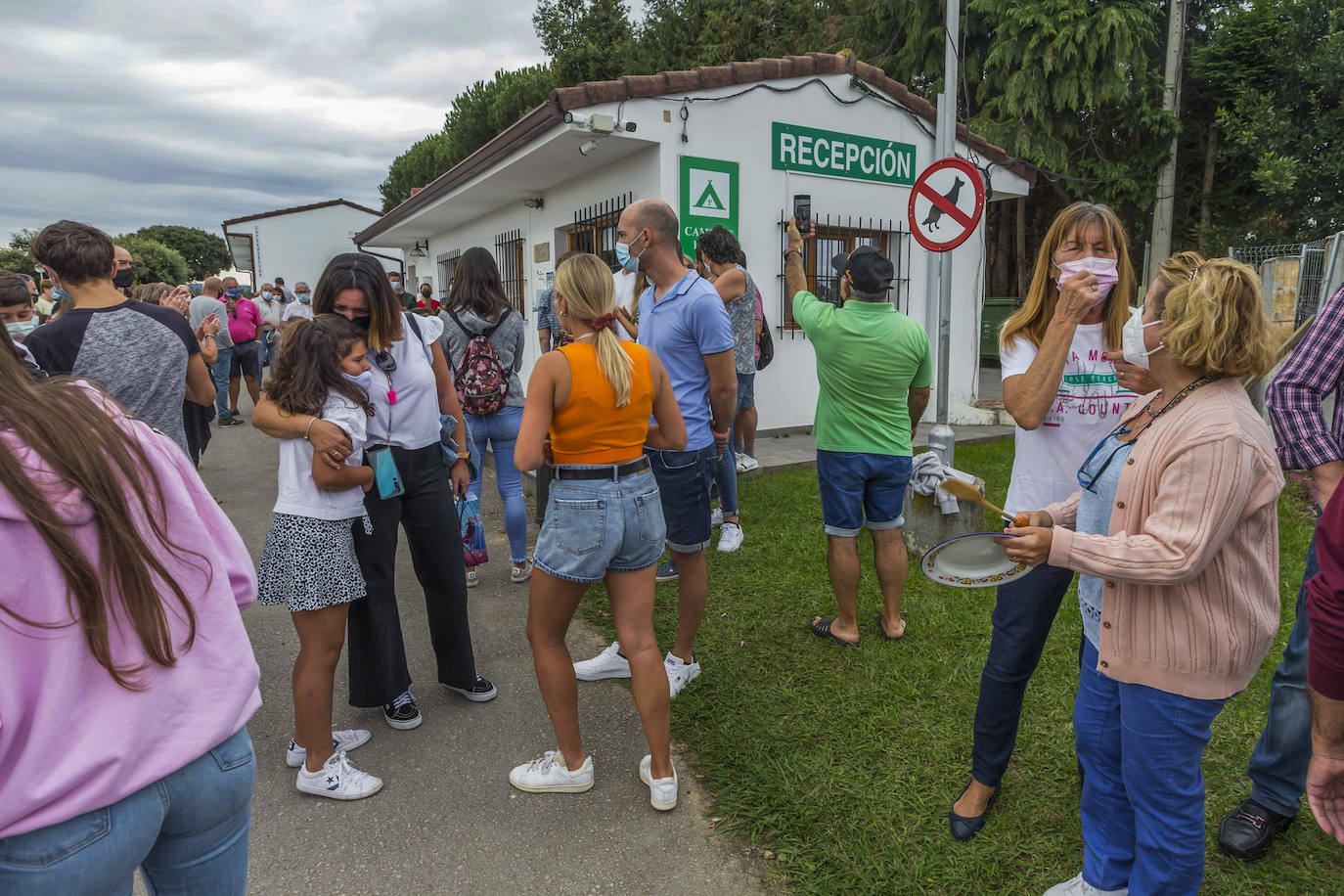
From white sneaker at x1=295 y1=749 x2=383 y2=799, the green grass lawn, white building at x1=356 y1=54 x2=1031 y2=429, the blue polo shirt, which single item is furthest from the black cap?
white building at x1=356 y1=54 x2=1031 y2=429

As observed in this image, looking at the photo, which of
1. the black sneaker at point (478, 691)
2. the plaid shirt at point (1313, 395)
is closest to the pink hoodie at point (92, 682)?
the black sneaker at point (478, 691)

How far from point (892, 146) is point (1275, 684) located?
7845 mm

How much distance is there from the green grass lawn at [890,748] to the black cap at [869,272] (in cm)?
173

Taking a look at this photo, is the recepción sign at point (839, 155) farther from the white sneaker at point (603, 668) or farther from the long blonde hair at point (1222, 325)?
the long blonde hair at point (1222, 325)

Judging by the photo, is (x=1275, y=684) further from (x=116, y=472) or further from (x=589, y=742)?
(x=116, y=472)

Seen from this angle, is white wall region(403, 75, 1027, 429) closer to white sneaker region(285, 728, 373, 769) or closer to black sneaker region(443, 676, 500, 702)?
black sneaker region(443, 676, 500, 702)

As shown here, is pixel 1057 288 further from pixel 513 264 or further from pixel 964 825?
pixel 513 264

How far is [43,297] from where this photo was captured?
443 inches

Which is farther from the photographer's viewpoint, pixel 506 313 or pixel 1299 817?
pixel 506 313

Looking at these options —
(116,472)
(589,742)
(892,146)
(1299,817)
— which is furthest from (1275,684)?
(892,146)

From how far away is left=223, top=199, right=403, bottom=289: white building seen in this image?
116ft

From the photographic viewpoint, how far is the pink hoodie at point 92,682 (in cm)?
104

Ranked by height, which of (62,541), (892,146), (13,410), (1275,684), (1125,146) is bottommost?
(1275,684)

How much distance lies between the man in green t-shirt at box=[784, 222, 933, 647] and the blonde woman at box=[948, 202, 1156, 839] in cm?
110
